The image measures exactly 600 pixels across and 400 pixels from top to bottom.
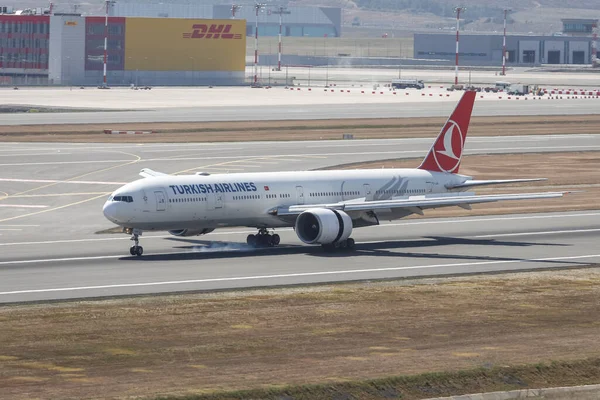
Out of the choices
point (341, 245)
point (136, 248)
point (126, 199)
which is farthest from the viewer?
point (341, 245)

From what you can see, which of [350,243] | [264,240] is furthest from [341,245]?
[264,240]

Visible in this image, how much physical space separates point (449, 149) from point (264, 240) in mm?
13641

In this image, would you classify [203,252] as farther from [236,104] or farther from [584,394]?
[236,104]

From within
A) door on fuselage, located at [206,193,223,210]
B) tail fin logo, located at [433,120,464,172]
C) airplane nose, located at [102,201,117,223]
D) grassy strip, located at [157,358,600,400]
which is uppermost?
tail fin logo, located at [433,120,464,172]

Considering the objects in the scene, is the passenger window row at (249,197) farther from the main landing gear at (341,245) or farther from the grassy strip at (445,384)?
the grassy strip at (445,384)

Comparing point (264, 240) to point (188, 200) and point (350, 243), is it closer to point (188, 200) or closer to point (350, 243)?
point (350, 243)

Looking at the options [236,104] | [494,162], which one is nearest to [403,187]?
[494,162]

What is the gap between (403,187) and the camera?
6481 cm

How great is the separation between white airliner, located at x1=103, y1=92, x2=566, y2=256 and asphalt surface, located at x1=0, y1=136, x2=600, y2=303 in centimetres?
152

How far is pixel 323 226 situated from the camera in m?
58.4

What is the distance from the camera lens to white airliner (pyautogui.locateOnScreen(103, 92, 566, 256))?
56.4m

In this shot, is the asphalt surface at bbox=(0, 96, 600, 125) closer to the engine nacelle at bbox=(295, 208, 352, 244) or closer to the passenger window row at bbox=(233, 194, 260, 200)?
the passenger window row at bbox=(233, 194, 260, 200)

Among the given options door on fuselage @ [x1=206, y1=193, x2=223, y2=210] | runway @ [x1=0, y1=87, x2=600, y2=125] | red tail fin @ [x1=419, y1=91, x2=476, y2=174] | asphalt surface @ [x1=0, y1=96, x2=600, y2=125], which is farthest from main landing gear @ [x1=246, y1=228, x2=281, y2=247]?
runway @ [x1=0, y1=87, x2=600, y2=125]

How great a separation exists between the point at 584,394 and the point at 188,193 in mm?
29167
